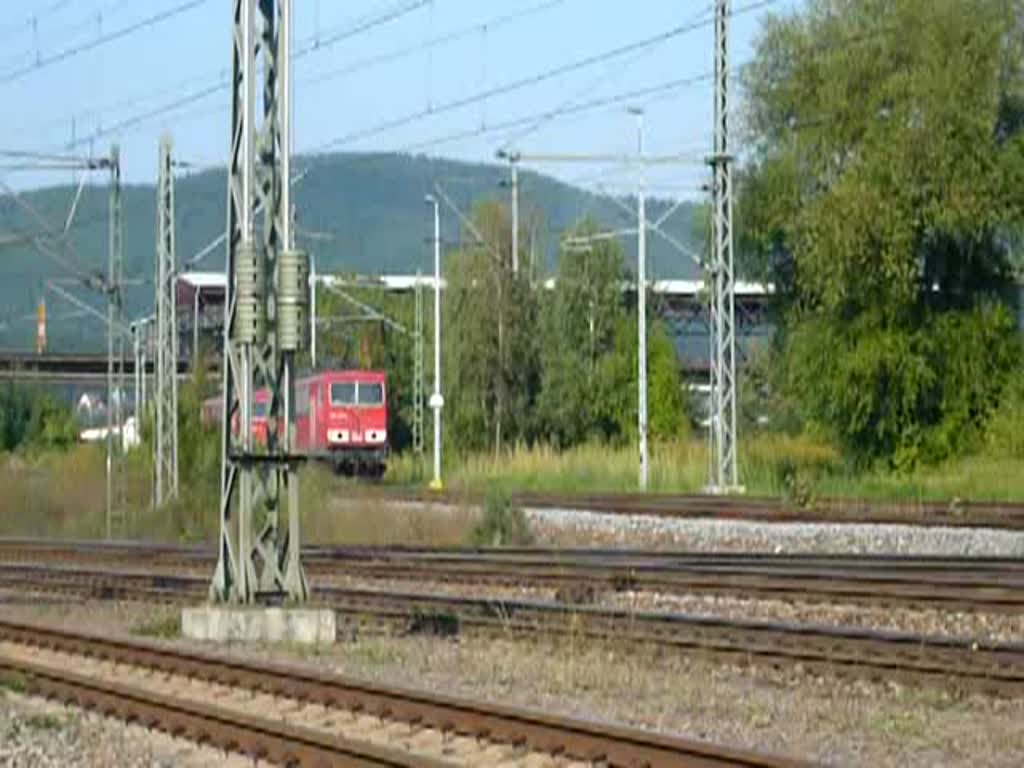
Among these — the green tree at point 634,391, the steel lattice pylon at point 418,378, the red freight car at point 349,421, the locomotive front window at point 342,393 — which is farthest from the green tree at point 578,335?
the locomotive front window at point 342,393

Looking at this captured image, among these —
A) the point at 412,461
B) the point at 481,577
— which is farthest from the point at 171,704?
the point at 412,461

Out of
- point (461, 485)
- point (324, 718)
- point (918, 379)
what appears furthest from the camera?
point (461, 485)

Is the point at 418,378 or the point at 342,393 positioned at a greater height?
the point at 418,378

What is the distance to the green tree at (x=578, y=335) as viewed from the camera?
84.0 metres

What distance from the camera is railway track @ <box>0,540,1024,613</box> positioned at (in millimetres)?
23641

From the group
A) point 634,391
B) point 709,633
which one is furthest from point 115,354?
point 634,391

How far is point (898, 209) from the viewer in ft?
171

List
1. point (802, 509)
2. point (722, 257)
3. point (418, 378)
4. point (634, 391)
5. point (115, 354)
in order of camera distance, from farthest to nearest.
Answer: point (634, 391) < point (418, 378) < point (115, 354) < point (722, 257) < point (802, 509)

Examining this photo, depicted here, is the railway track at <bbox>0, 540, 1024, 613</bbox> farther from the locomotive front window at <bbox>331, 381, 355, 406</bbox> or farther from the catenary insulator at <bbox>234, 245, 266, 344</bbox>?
the locomotive front window at <bbox>331, 381, 355, 406</bbox>

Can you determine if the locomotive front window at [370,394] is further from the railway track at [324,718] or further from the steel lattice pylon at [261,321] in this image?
the railway track at [324,718]

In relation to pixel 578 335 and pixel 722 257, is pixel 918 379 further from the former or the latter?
pixel 578 335

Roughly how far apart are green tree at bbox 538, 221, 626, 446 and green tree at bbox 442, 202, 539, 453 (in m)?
0.82

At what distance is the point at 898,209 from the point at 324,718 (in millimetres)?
38603

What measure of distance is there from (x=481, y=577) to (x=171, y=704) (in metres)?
13.3
